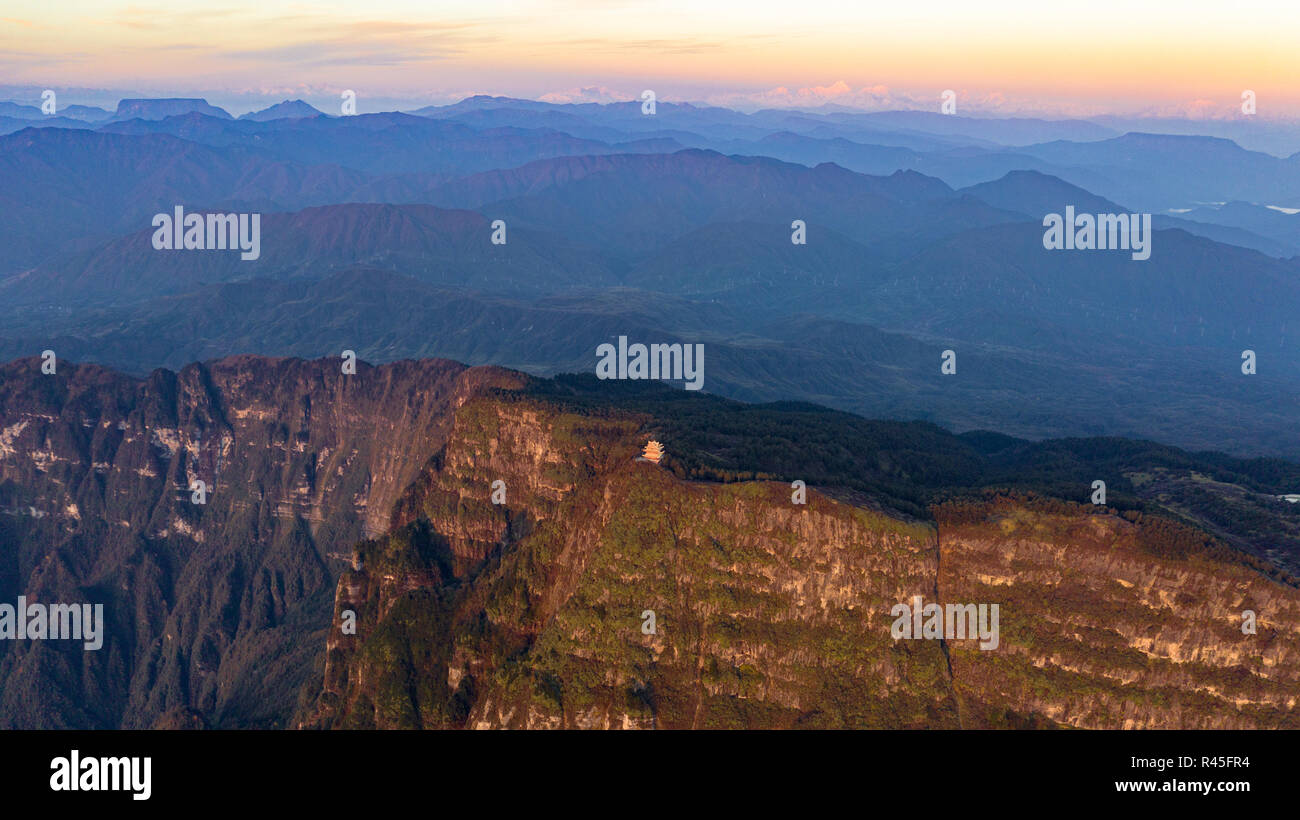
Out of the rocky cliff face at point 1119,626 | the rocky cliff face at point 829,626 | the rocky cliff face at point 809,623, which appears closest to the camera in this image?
the rocky cliff face at point 1119,626

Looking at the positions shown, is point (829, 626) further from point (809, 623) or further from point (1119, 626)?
point (1119, 626)

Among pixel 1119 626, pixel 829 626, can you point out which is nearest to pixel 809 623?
pixel 829 626

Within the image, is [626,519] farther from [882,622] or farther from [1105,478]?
[1105,478]

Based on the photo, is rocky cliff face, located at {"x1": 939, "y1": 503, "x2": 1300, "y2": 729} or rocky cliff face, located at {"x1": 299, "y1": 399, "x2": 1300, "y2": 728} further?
rocky cliff face, located at {"x1": 299, "y1": 399, "x2": 1300, "y2": 728}

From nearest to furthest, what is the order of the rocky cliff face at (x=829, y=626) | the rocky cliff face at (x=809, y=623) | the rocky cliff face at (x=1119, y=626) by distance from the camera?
the rocky cliff face at (x=1119, y=626) → the rocky cliff face at (x=829, y=626) → the rocky cliff face at (x=809, y=623)

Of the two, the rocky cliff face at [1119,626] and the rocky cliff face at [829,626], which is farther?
the rocky cliff face at [829,626]

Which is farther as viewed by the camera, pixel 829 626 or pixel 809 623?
pixel 809 623

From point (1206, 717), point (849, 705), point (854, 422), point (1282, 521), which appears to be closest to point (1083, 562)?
point (1206, 717)

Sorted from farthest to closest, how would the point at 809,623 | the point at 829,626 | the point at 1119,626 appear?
the point at 809,623 < the point at 829,626 < the point at 1119,626
